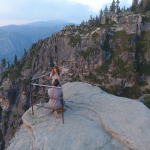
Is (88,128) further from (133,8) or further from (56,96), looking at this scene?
(133,8)

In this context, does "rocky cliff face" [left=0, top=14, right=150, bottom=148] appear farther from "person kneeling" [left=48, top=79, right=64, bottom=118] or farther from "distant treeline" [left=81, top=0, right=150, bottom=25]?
"person kneeling" [left=48, top=79, right=64, bottom=118]

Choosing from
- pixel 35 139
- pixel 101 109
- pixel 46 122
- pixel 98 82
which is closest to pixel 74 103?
pixel 101 109

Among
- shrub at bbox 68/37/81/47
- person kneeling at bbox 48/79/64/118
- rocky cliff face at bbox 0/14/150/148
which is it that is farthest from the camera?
shrub at bbox 68/37/81/47

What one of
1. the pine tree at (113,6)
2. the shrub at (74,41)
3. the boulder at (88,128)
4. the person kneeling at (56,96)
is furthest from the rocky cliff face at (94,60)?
the person kneeling at (56,96)

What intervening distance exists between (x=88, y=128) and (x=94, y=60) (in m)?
66.6

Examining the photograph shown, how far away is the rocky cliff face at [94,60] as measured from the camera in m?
66.2

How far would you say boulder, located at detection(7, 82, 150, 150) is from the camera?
7156 millimetres

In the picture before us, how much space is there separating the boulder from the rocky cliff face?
51.7 m

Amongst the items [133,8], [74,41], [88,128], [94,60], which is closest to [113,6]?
[133,8]

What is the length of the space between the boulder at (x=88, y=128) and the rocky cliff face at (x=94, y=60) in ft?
170

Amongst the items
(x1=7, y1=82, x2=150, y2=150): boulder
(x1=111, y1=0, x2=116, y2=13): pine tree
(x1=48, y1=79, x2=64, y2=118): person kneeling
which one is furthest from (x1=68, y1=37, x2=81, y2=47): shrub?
(x1=48, y1=79, x2=64, y2=118): person kneeling

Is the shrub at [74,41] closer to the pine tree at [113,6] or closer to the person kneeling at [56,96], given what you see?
the pine tree at [113,6]

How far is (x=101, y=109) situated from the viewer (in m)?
10.0

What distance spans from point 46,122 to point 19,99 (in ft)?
253
